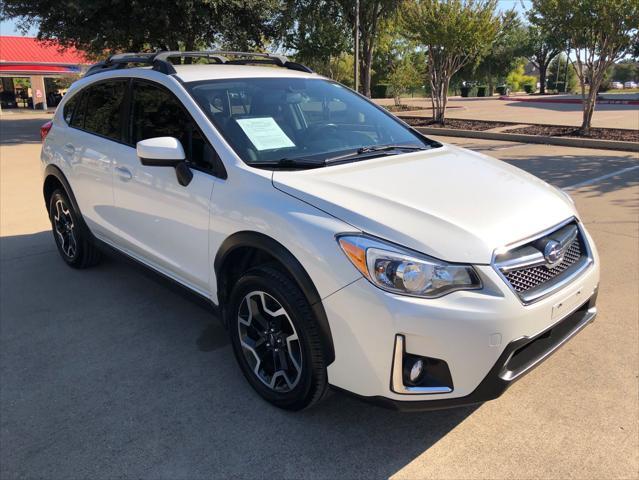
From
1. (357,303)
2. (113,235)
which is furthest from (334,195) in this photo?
(113,235)

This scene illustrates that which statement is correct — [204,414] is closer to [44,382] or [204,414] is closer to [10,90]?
[44,382]

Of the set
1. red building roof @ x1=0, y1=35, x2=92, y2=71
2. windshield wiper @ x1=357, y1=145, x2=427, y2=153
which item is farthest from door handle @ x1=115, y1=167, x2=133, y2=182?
red building roof @ x1=0, y1=35, x2=92, y2=71

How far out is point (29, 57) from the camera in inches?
1452

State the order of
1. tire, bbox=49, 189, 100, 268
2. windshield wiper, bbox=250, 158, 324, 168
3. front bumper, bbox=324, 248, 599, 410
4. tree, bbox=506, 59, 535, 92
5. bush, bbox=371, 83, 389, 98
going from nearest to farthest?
front bumper, bbox=324, 248, 599, 410
windshield wiper, bbox=250, 158, 324, 168
tire, bbox=49, 189, 100, 268
bush, bbox=371, 83, 389, 98
tree, bbox=506, 59, 535, 92

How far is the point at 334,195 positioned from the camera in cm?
258

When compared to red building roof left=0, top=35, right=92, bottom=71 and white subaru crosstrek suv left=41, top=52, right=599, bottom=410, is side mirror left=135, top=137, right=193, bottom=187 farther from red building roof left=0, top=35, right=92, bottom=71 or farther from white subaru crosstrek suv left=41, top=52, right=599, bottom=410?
red building roof left=0, top=35, right=92, bottom=71

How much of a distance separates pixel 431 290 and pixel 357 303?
315 millimetres

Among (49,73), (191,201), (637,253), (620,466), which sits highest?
(49,73)

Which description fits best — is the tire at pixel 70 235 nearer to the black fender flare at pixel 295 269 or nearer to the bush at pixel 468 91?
the black fender flare at pixel 295 269

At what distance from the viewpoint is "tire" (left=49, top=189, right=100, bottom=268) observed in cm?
468

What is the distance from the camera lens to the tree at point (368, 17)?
73.0 ft

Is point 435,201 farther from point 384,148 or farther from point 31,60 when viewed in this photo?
point 31,60

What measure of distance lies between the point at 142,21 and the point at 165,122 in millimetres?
14656

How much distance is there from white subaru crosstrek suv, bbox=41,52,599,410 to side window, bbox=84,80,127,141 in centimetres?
3
